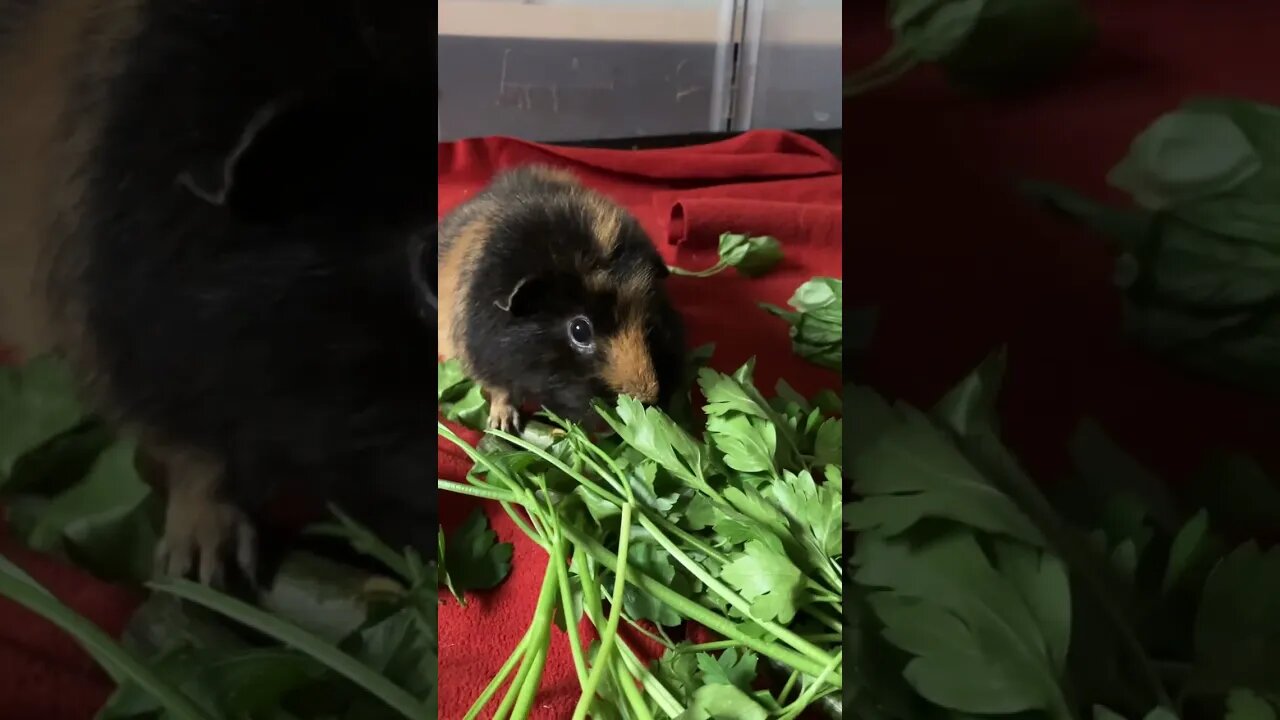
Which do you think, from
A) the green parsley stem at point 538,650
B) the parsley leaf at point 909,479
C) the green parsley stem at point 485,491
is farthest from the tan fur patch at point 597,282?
the parsley leaf at point 909,479

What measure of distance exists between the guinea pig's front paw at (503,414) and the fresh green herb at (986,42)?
2.38 feet

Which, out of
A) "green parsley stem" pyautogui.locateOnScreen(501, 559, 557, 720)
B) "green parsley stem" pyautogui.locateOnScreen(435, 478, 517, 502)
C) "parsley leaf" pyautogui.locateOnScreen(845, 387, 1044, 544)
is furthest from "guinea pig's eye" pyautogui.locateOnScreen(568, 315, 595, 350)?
"parsley leaf" pyautogui.locateOnScreen(845, 387, 1044, 544)

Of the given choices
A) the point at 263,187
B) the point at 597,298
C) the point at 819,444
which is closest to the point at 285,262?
the point at 263,187

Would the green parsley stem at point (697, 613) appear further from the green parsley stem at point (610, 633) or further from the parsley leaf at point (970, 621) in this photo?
the parsley leaf at point (970, 621)

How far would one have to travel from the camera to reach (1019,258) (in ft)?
1.18

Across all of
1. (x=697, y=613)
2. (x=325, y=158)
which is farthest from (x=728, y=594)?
(x=325, y=158)

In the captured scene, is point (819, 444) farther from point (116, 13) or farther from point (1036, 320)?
point (116, 13)

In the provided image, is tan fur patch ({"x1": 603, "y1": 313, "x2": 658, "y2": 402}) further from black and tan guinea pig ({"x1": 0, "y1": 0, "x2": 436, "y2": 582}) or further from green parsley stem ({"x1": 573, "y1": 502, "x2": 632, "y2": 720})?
black and tan guinea pig ({"x1": 0, "y1": 0, "x2": 436, "y2": 582})

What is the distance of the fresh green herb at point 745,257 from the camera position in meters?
1.37

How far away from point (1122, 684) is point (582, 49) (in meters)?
1.91

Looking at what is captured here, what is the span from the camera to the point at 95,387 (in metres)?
0.33

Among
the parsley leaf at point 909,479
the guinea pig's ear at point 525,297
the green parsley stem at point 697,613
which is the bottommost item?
the green parsley stem at point 697,613

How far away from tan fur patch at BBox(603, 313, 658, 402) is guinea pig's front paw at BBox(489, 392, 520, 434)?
126 millimetres

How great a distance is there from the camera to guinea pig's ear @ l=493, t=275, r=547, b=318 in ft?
3.21
